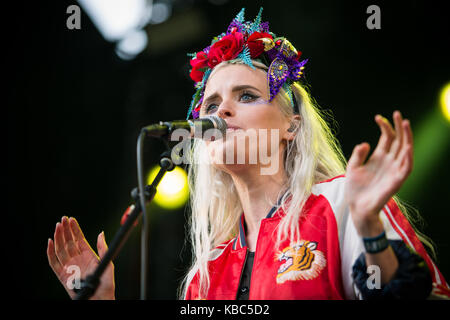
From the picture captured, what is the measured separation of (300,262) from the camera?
173cm

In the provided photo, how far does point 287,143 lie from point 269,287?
0.95 m

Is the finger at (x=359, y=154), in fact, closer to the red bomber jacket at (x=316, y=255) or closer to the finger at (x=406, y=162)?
the finger at (x=406, y=162)

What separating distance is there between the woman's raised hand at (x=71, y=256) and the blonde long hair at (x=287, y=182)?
0.57 metres

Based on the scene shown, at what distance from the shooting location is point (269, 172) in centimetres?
224

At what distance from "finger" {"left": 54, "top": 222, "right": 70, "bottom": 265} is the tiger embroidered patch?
3.74 feet

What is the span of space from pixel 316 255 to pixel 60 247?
53.2 inches

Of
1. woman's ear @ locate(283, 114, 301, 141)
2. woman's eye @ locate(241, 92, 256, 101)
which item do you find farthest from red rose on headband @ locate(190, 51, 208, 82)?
woman's ear @ locate(283, 114, 301, 141)

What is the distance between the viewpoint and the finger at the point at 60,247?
2.06 meters

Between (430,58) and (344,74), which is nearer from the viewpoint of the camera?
(430,58)

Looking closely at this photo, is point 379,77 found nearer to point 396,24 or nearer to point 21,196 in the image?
point 396,24

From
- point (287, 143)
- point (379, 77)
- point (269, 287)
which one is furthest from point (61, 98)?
point (379, 77)

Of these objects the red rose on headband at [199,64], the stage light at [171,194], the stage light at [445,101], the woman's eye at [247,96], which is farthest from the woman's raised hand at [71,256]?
the stage light at [445,101]

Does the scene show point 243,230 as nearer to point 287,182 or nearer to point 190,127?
point 287,182
